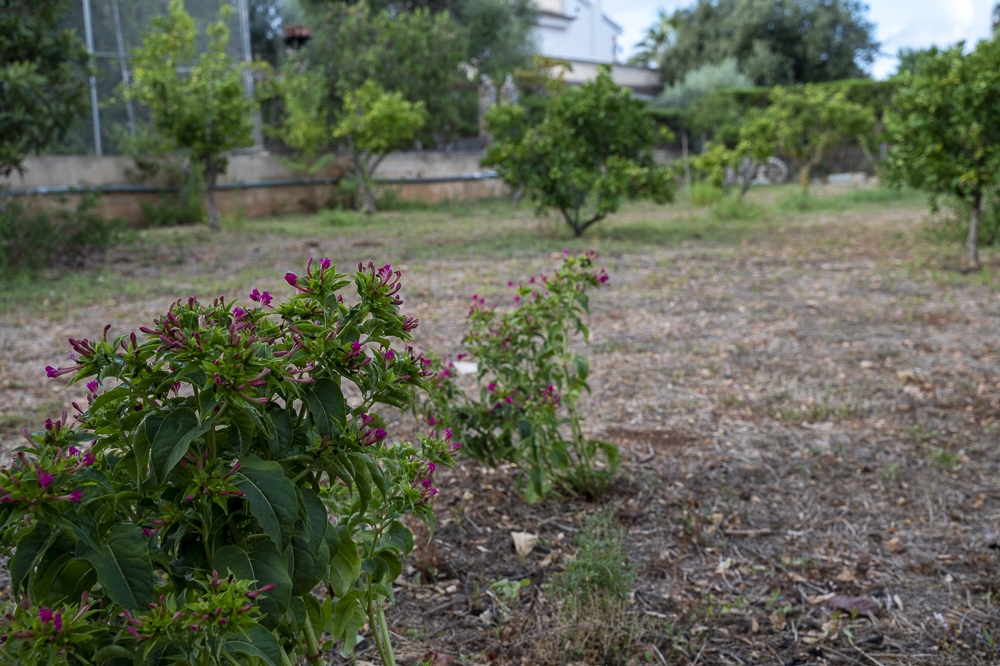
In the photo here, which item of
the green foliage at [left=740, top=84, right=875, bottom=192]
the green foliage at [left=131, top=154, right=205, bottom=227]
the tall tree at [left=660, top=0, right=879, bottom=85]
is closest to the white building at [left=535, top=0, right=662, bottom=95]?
the tall tree at [left=660, top=0, right=879, bottom=85]

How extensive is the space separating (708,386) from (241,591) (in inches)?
137

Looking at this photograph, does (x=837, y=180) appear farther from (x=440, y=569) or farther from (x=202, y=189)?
(x=440, y=569)

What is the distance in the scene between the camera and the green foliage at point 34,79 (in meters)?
6.64

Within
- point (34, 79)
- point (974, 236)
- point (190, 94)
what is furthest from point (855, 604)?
point (190, 94)

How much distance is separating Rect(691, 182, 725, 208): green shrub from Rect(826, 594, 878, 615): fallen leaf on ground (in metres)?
11.5

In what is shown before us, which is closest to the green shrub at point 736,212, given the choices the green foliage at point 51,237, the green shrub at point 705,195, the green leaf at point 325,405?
the green shrub at point 705,195

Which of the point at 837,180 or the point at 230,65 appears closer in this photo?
the point at 230,65

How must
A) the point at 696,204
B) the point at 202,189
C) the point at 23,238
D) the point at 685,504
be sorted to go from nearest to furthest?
the point at 685,504 < the point at 23,238 < the point at 202,189 < the point at 696,204

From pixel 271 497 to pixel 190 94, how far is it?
11.2m

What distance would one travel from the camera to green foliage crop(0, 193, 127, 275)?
7664 mm

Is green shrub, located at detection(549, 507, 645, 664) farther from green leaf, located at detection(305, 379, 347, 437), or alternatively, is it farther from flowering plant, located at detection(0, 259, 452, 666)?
green leaf, located at detection(305, 379, 347, 437)

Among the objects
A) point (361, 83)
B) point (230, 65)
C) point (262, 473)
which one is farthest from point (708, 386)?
A: point (361, 83)

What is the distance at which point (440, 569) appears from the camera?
92.6 inches

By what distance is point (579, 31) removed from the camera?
1268 inches
